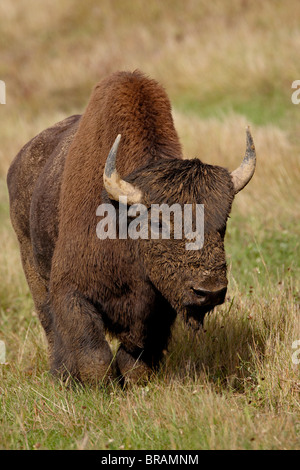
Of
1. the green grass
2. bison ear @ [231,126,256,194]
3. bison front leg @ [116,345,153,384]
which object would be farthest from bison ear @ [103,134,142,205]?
the green grass

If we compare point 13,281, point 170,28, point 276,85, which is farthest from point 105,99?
point 170,28

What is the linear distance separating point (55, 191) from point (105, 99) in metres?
0.86

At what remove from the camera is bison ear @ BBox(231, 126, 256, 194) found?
5074 mm

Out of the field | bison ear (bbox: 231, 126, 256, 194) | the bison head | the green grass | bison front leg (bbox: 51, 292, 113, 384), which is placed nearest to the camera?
the field

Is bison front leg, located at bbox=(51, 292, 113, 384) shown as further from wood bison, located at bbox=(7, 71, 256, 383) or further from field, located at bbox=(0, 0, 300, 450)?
field, located at bbox=(0, 0, 300, 450)

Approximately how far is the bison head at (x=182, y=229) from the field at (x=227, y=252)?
1.75ft

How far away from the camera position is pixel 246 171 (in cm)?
515

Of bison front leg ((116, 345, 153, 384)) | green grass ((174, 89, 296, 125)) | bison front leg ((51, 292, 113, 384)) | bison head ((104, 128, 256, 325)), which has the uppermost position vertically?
green grass ((174, 89, 296, 125))

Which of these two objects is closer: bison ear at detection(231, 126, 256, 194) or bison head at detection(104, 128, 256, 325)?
bison head at detection(104, 128, 256, 325)

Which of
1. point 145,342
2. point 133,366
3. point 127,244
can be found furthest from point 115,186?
point 133,366

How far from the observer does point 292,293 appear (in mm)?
6312

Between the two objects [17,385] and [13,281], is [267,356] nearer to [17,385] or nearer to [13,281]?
[17,385]

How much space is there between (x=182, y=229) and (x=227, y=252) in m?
4.10

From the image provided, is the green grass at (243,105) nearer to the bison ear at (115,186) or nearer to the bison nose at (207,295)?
the bison ear at (115,186)
